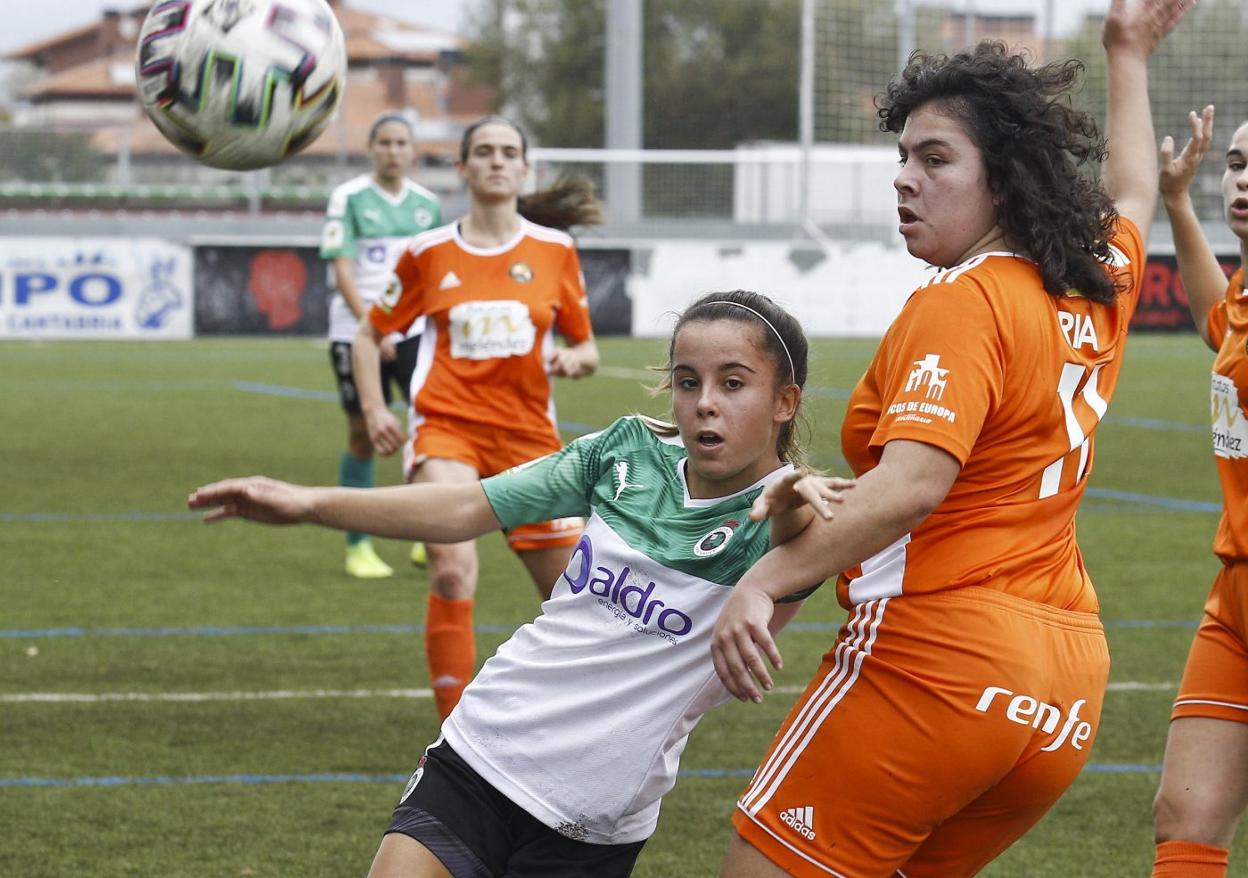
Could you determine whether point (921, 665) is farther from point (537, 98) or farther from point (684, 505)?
point (537, 98)

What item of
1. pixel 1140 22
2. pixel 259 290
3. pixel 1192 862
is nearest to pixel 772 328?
pixel 1140 22

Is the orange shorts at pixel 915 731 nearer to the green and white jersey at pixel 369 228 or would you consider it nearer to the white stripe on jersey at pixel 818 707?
the white stripe on jersey at pixel 818 707

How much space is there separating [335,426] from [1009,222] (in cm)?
1332

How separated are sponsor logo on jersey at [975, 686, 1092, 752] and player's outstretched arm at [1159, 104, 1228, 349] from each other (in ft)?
4.92

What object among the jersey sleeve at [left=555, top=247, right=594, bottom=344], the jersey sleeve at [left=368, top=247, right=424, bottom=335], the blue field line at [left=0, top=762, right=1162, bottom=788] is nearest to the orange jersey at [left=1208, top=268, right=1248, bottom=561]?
the blue field line at [left=0, top=762, right=1162, bottom=788]

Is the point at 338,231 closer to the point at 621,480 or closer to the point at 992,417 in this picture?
the point at 621,480

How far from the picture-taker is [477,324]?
6.51 meters

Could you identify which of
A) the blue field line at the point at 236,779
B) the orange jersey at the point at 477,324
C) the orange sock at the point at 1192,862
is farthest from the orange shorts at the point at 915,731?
the orange jersey at the point at 477,324

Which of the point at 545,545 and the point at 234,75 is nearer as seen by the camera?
the point at 234,75

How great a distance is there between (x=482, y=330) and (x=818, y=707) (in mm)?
3756

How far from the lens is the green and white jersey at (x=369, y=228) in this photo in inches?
400

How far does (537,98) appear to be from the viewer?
6594 centimetres

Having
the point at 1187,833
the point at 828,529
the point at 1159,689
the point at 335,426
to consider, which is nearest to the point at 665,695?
the point at 828,529

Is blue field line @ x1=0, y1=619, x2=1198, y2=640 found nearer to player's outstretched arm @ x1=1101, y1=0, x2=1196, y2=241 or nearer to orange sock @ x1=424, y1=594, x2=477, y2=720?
orange sock @ x1=424, y1=594, x2=477, y2=720
